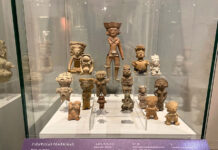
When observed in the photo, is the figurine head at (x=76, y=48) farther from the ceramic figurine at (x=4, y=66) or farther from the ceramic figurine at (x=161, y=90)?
the ceramic figurine at (x=161, y=90)

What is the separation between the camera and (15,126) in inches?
64.0

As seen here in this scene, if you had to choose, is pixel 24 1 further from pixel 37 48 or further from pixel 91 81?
pixel 91 81

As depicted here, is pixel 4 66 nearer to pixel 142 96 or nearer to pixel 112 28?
pixel 112 28

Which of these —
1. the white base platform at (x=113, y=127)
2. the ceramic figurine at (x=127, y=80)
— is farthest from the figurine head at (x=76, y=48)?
the white base platform at (x=113, y=127)

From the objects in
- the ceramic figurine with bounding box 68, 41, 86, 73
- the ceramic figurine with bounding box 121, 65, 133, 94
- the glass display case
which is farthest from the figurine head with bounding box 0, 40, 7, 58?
the ceramic figurine with bounding box 121, 65, 133, 94

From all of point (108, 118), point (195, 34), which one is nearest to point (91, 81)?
point (108, 118)

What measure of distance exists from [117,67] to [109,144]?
2.51ft

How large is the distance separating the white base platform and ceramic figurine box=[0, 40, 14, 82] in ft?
1.65

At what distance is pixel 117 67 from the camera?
171 cm

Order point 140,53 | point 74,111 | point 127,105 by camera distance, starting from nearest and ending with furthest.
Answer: point 74,111
point 127,105
point 140,53

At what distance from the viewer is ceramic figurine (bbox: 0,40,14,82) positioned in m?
1.51

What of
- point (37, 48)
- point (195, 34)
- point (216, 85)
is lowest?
point (216, 85)

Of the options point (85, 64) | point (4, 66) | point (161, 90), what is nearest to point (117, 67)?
point (85, 64)

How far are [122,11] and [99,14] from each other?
229 millimetres
